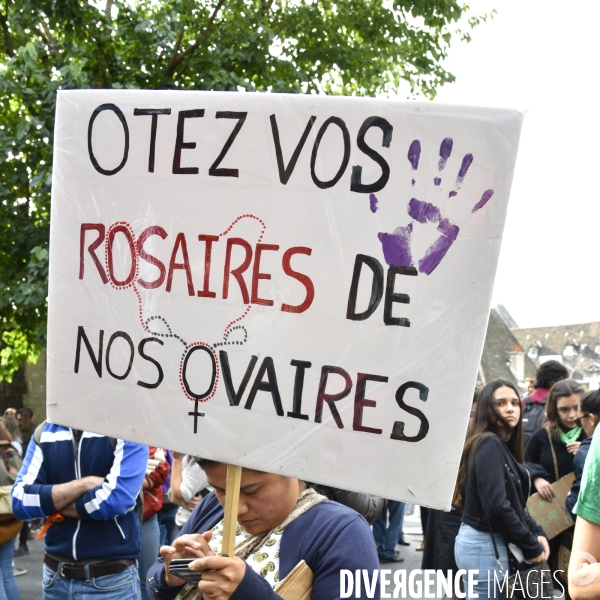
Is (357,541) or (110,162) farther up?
(110,162)

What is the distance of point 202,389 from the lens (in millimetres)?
2195

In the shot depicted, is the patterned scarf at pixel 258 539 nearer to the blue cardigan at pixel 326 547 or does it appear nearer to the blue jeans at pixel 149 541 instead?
the blue cardigan at pixel 326 547

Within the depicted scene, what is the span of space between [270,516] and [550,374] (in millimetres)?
5420

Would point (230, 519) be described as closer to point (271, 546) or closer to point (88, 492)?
point (271, 546)

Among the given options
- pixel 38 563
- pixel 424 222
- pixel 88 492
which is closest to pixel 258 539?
pixel 424 222

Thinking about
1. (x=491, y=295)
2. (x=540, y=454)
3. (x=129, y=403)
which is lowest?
(x=540, y=454)

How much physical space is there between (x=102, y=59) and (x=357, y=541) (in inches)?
300

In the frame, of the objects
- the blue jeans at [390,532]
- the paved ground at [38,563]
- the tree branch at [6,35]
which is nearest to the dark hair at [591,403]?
the paved ground at [38,563]

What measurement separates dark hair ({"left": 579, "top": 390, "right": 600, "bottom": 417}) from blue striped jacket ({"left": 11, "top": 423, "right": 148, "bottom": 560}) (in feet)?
8.85

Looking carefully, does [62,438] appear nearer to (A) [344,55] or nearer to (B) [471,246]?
(B) [471,246]

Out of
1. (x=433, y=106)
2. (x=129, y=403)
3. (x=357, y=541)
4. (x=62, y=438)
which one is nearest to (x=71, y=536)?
(x=62, y=438)

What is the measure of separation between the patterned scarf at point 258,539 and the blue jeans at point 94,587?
142 cm

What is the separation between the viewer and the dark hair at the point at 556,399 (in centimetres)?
572

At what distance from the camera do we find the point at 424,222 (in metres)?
2.00
